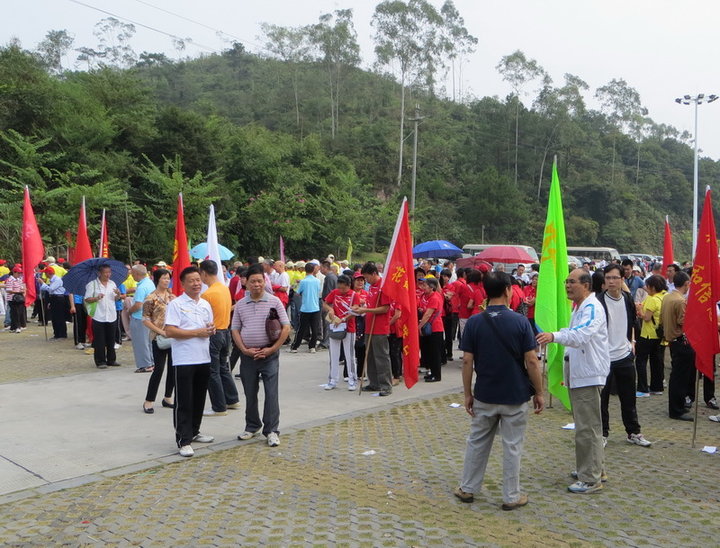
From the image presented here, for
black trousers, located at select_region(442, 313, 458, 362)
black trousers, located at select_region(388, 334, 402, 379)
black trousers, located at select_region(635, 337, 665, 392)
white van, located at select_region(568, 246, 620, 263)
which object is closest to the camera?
black trousers, located at select_region(635, 337, 665, 392)

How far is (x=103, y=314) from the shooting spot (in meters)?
11.1

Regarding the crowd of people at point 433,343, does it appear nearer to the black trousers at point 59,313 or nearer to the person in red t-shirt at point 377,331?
the person in red t-shirt at point 377,331

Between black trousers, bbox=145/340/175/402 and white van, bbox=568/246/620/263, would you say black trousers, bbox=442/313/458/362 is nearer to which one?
black trousers, bbox=145/340/175/402

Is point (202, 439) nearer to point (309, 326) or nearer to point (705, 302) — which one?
point (705, 302)

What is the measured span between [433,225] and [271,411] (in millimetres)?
48775

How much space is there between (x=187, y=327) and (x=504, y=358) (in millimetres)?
3135

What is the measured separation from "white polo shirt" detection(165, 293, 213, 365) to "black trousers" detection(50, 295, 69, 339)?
9745mm

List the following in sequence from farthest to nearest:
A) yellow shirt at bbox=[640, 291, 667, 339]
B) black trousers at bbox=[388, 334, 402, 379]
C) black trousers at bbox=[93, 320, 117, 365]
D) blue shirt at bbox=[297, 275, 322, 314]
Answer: blue shirt at bbox=[297, 275, 322, 314] → black trousers at bbox=[93, 320, 117, 365] → black trousers at bbox=[388, 334, 402, 379] → yellow shirt at bbox=[640, 291, 667, 339]

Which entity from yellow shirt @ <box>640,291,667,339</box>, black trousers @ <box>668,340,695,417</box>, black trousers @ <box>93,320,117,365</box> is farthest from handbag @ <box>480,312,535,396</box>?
black trousers @ <box>93,320,117,365</box>

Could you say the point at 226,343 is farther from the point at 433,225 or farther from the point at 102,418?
the point at 433,225

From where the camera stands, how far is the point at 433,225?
54.6m

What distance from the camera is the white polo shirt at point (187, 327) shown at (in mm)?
6285

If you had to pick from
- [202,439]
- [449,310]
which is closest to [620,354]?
[202,439]

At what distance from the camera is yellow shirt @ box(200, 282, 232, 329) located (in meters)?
7.74
